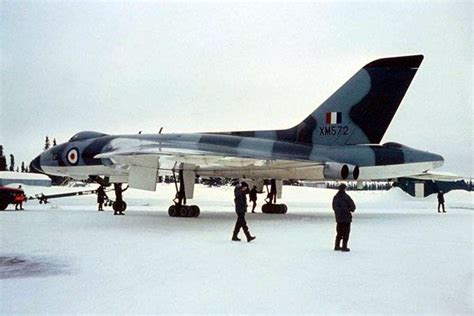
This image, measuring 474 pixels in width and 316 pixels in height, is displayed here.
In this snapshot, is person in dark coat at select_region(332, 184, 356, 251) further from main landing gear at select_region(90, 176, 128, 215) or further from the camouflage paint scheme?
main landing gear at select_region(90, 176, 128, 215)

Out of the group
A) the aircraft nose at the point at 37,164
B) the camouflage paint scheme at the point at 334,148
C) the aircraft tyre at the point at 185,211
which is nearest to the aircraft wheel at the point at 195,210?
the aircraft tyre at the point at 185,211

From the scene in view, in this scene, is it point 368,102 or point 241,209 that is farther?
point 368,102

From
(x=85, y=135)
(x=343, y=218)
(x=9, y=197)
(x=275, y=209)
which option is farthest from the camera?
(x=85, y=135)

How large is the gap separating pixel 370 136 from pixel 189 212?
683 cm

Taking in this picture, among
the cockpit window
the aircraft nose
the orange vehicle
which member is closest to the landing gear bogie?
the cockpit window

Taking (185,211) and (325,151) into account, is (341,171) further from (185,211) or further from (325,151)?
(185,211)

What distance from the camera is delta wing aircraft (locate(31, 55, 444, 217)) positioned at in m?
16.7

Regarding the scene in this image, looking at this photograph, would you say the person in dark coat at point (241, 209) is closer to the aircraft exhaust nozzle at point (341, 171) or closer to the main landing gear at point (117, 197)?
the aircraft exhaust nozzle at point (341, 171)

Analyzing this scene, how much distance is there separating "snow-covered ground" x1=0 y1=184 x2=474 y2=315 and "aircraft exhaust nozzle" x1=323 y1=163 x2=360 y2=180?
11.4 ft

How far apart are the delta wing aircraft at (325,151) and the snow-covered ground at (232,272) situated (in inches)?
145

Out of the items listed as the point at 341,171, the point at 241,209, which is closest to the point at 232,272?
the point at 241,209

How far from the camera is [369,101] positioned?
1738 cm

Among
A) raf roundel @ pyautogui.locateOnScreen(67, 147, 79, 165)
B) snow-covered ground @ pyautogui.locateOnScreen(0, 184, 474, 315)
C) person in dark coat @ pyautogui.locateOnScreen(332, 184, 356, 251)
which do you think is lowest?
snow-covered ground @ pyautogui.locateOnScreen(0, 184, 474, 315)

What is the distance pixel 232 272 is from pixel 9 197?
58.7ft
